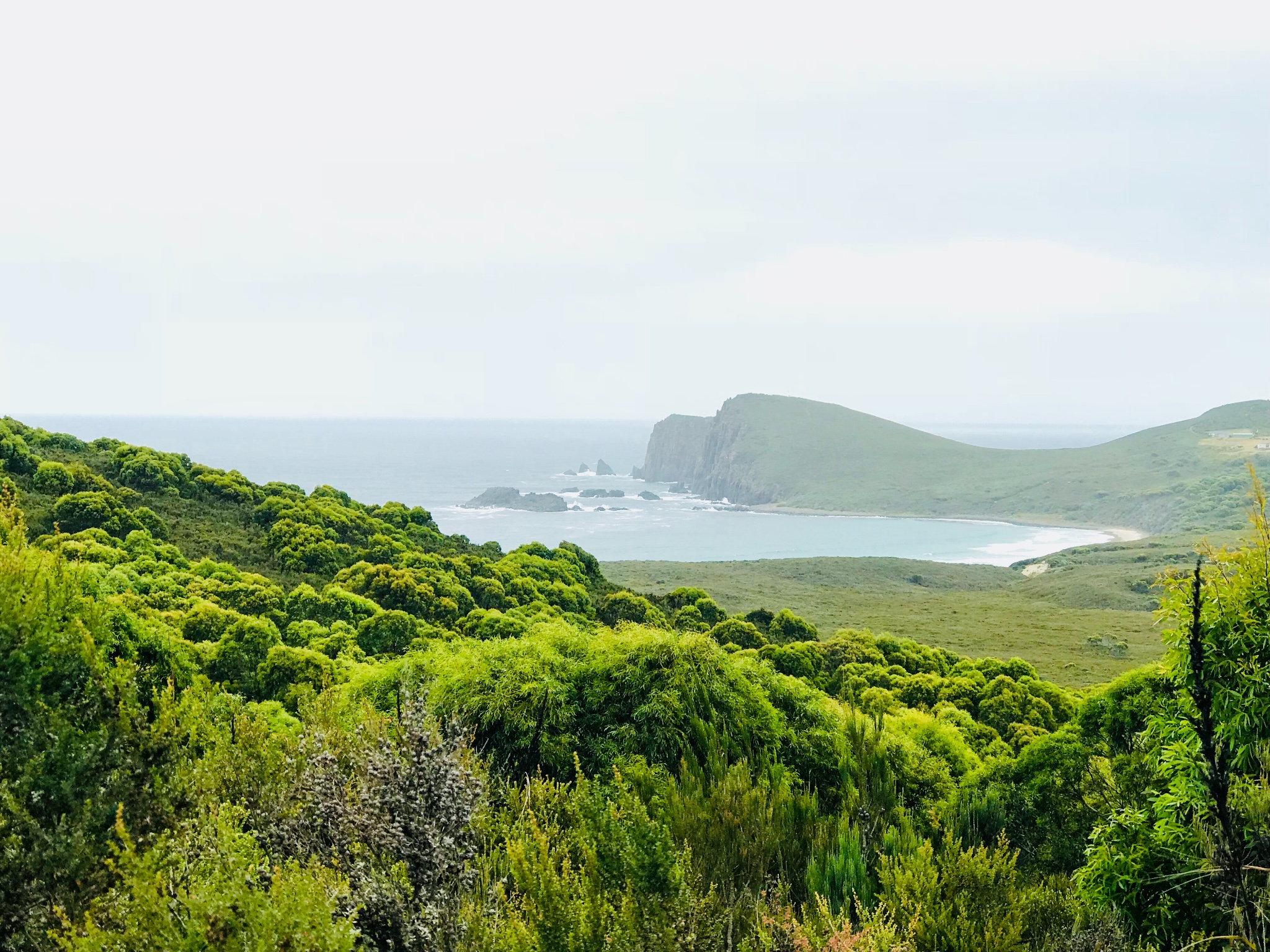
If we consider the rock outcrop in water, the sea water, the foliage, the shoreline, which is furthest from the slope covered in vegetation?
the shoreline

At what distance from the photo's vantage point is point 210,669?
56.6 feet

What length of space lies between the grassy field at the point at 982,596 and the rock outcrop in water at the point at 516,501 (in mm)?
54052

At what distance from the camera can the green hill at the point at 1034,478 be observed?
5531 inches

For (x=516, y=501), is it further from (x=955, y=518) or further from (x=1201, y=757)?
(x=1201, y=757)

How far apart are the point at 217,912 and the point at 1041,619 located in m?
64.0

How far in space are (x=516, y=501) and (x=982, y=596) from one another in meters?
89.4

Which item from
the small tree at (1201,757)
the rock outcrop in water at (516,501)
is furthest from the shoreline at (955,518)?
the small tree at (1201,757)

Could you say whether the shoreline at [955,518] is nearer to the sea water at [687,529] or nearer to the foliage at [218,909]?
A: the sea water at [687,529]

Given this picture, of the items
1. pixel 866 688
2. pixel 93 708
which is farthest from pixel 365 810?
pixel 866 688

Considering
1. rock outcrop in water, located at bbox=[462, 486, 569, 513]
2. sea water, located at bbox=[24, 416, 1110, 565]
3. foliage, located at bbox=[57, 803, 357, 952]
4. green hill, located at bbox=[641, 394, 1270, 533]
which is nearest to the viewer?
foliage, located at bbox=[57, 803, 357, 952]

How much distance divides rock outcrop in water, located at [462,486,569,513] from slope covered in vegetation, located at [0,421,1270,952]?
125 m

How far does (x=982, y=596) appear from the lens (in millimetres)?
72625

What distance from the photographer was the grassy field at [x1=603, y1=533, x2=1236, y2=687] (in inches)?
1911

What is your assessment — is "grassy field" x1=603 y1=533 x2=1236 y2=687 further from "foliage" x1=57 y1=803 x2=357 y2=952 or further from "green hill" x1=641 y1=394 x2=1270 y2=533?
"green hill" x1=641 y1=394 x2=1270 y2=533
